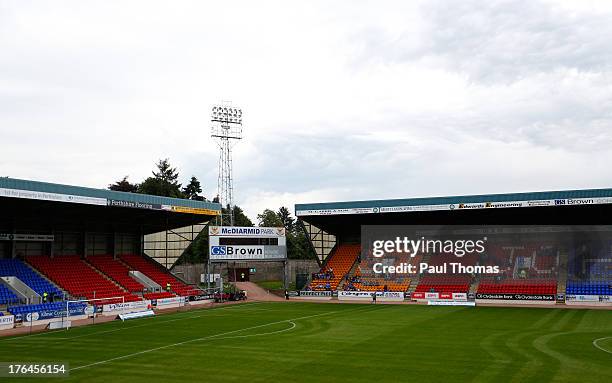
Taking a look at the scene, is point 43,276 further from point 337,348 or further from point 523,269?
point 523,269

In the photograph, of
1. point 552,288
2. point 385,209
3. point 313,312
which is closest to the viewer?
point 313,312

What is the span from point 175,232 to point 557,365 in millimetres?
49427

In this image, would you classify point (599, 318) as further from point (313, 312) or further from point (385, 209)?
point (385, 209)

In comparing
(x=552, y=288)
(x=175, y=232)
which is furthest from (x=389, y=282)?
(x=175, y=232)

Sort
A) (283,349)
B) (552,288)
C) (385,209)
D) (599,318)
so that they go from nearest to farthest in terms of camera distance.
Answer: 1. (283,349)
2. (599,318)
3. (552,288)
4. (385,209)

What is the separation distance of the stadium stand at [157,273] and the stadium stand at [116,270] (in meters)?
1.73

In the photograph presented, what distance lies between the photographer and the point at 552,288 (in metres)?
55.4

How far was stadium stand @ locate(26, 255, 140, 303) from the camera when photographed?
→ 50.4 meters

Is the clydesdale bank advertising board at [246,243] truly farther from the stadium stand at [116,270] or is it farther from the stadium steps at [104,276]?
the stadium steps at [104,276]

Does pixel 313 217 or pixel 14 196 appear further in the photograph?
pixel 313 217

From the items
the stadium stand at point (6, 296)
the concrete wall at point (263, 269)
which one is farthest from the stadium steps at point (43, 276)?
the concrete wall at point (263, 269)

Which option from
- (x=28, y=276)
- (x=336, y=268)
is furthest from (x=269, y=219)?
(x=28, y=276)

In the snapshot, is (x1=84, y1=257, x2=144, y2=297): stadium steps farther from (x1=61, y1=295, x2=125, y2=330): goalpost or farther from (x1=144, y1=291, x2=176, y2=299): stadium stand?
(x1=61, y1=295, x2=125, y2=330): goalpost

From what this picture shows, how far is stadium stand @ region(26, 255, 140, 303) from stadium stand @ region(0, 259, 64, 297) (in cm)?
108
